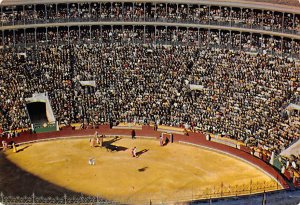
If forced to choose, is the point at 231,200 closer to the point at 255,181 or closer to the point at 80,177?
the point at 255,181

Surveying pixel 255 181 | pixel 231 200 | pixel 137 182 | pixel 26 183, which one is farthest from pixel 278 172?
pixel 26 183

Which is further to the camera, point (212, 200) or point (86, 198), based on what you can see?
point (86, 198)

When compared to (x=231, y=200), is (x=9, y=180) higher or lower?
lower

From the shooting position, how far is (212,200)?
34.9 metres

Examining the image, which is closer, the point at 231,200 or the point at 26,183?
the point at 231,200

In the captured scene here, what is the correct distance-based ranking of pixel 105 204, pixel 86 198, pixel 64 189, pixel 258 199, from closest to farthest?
pixel 258 199 < pixel 105 204 < pixel 86 198 < pixel 64 189

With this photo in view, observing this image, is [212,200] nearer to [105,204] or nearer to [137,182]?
[105,204]

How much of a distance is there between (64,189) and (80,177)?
2.62 metres

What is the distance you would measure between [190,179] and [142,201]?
7364 mm

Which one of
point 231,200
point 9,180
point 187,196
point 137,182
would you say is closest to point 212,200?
point 231,200

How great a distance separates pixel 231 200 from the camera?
3481 cm

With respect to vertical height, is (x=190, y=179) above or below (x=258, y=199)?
below

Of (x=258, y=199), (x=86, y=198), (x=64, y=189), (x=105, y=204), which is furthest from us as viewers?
(x=64, y=189)

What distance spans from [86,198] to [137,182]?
6.59 meters
